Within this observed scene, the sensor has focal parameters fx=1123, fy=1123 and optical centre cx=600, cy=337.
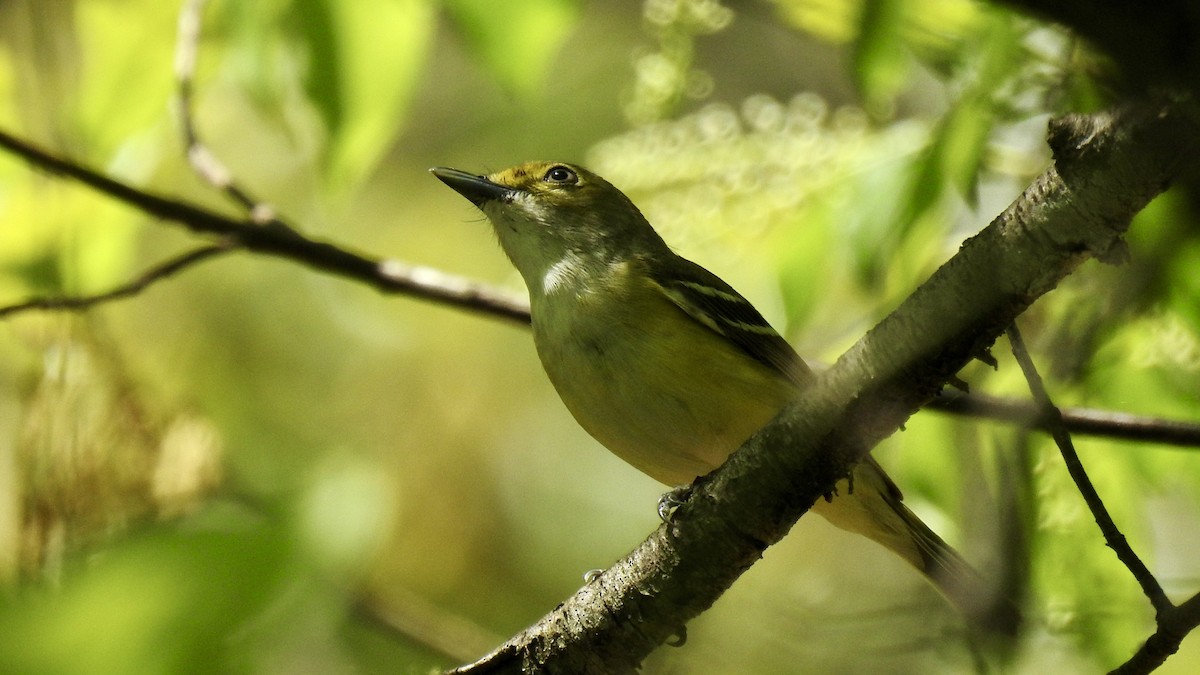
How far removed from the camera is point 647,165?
4.25 meters

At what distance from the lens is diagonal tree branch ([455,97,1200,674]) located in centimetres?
200

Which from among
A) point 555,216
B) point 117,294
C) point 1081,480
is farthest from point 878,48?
point 117,294

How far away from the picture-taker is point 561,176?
5047 mm

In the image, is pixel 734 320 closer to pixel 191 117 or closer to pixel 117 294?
pixel 117 294

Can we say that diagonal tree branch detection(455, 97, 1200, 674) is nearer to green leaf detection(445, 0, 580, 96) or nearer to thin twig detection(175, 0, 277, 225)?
green leaf detection(445, 0, 580, 96)

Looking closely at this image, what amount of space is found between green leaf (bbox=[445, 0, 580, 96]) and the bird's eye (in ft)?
4.41

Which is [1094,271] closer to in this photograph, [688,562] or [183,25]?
[688,562]

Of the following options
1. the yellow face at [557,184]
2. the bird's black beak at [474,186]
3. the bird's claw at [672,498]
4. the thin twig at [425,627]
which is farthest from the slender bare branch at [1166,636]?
the thin twig at [425,627]

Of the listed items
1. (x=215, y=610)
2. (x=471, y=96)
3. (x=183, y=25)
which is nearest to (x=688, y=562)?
(x=215, y=610)

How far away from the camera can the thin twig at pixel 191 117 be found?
423 centimetres

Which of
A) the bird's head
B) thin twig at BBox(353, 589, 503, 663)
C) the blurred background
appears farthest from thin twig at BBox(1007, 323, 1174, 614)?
thin twig at BBox(353, 589, 503, 663)

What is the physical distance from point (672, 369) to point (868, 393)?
1.37 m

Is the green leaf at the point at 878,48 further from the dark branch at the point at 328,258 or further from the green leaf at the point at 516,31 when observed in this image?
the dark branch at the point at 328,258

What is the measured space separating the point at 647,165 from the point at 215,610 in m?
2.21
